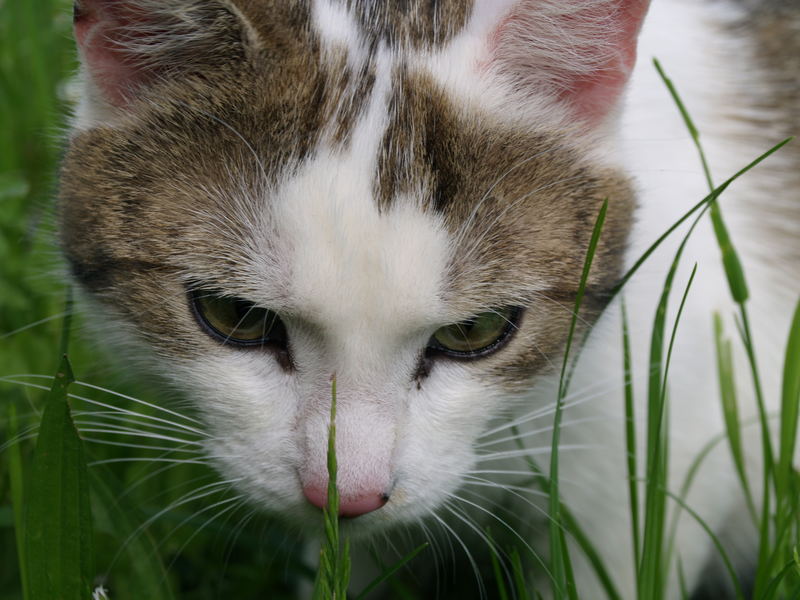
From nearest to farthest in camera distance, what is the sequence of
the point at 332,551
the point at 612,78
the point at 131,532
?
the point at 332,551, the point at 612,78, the point at 131,532

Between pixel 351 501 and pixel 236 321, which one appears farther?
pixel 236 321

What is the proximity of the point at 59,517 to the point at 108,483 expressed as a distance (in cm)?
41

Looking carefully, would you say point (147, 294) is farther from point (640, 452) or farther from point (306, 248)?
point (640, 452)

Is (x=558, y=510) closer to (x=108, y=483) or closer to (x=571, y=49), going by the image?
(x=571, y=49)

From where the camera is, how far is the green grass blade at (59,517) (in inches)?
49.1

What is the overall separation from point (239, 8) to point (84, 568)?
2.70ft

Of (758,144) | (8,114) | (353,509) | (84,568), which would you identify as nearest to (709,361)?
(758,144)

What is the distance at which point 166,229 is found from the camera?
4.53 ft

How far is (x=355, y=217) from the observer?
4.18 ft

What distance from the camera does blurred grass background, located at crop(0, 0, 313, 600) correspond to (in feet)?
5.66

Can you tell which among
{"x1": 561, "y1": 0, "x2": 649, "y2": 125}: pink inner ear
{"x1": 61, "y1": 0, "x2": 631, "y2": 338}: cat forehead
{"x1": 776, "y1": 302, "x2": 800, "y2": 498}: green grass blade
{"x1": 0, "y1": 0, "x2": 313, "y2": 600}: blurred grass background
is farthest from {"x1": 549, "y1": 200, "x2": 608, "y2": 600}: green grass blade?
{"x1": 0, "y1": 0, "x2": 313, "y2": 600}: blurred grass background

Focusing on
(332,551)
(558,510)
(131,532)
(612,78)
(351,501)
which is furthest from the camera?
(131,532)

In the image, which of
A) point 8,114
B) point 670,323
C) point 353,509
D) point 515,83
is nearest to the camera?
point 353,509

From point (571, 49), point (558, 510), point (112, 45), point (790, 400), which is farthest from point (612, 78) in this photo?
point (112, 45)
